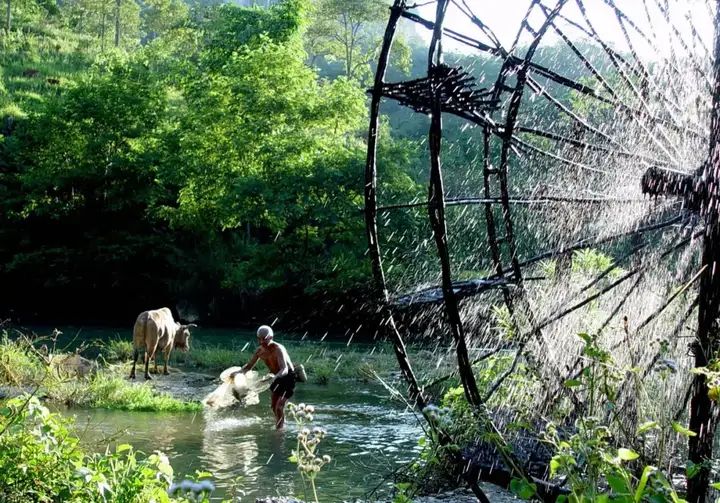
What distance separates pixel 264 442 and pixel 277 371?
157 centimetres

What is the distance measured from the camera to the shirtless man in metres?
11.6

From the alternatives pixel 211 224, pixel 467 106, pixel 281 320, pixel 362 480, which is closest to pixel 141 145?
pixel 211 224

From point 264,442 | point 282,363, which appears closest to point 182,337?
point 282,363

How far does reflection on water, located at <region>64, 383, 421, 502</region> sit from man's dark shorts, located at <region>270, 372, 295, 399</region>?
48 cm

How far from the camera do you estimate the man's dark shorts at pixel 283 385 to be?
1167 cm

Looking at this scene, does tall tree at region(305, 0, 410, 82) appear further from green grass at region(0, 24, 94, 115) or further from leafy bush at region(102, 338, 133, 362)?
leafy bush at region(102, 338, 133, 362)

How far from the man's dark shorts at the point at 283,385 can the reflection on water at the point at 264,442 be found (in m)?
0.48

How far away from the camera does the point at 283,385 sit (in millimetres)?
11773

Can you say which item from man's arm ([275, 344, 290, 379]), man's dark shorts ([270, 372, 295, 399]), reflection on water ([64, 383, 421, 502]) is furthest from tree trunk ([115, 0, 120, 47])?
man's dark shorts ([270, 372, 295, 399])

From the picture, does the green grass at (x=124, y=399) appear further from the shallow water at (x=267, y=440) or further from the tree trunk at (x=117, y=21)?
the tree trunk at (x=117, y=21)

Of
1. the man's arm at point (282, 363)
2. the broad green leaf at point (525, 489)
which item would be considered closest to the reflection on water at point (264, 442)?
the man's arm at point (282, 363)

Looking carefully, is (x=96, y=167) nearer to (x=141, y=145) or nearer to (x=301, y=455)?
(x=141, y=145)

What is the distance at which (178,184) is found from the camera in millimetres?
30812

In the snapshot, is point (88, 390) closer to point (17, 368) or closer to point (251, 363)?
point (17, 368)
